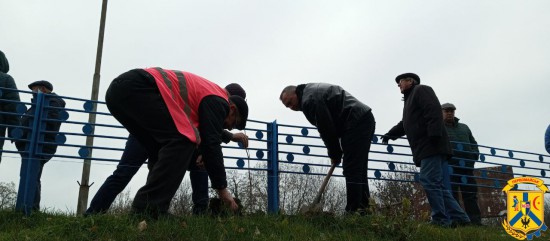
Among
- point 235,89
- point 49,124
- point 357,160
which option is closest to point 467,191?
point 357,160

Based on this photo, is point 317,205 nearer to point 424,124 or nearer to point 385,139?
point 424,124

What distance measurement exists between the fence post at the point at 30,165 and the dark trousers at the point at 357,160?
2.90 meters

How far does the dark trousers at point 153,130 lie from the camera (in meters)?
3.42

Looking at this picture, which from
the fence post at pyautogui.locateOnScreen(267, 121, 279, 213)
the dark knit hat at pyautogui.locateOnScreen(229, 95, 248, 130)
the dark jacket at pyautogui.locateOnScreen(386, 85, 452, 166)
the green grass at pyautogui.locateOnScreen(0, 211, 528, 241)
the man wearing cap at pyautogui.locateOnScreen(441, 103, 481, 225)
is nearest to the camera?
the green grass at pyautogui.locateOnScreen(0, 211, 528, 241)

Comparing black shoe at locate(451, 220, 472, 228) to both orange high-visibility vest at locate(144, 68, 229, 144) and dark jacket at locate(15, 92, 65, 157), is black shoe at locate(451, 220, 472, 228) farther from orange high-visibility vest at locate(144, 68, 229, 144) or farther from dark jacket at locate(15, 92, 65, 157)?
dark jacket at locate(15, 92, 65, 157)

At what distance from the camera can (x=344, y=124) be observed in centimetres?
513

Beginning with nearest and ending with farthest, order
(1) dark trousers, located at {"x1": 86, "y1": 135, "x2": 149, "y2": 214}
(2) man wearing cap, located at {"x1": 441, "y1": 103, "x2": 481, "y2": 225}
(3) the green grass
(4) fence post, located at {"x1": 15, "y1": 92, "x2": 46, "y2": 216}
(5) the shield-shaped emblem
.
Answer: (3) the green grass, (1) dark trousers, located at {"x1": 86, "y1": 135, "x2": 149, "y2": 214}, (4) fence post, located at {"x1": 15, "y1": 92, "x2": 46, "y2": 216}, (5) the shield-shaped emblem, (2) man wearing cap, located at {"x1": 441, "y1": 103, "x2": 481, "y2": 225}

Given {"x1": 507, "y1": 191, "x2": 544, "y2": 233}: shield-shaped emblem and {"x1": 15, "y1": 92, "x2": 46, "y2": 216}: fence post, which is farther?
{"x1": 507, "y1": 191, "x2": 544, "y2": 233}: shield-shaped emblem

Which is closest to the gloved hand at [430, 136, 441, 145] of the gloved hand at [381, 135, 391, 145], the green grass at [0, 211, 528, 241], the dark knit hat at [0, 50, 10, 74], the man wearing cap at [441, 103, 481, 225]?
the green grass at [0, 211, 528, 241]

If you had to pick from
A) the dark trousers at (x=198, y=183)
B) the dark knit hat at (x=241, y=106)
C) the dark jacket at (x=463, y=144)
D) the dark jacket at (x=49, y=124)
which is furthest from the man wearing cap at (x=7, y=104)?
the dark jacket at (x=463, y=144)

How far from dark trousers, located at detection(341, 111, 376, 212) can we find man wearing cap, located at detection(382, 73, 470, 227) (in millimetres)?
712

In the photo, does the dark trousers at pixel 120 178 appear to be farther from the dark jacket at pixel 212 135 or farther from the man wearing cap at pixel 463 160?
the man wearing cap at pixel 463 160

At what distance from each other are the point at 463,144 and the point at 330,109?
3.31 meters

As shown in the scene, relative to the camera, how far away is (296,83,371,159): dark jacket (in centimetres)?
491
